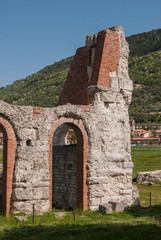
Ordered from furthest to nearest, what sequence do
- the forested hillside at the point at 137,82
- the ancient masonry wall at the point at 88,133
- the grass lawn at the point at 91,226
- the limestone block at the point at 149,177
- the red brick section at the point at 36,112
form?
1. the forested hillside at the point at 137,82
2. the limestone block at the point at 149,177
3. the red brick section at the point at 36,112
4. the ancient masonry wall at the point at 88,133
5. the grass lawn at the point at 91,226

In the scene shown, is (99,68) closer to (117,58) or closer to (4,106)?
(117,58)

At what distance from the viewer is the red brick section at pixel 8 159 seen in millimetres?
11500

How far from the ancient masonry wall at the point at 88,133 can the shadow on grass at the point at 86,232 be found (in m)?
1.98

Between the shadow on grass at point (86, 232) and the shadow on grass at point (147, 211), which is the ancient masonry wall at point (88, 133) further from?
the shadow on grass at point (86, 232)

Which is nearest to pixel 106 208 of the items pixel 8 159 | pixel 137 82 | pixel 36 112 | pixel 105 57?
pixel 8 159

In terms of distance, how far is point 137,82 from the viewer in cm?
8862

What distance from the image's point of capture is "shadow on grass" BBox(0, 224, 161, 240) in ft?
29.3

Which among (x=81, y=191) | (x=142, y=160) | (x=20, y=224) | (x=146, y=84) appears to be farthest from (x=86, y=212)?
(x=146, y=84)

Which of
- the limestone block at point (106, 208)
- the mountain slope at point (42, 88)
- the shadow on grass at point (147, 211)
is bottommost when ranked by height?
the shadow on grass at point (147, 211)

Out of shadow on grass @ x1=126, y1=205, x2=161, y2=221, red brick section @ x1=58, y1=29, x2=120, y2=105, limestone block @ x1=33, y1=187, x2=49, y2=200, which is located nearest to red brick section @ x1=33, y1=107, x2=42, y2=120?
limestone block @ x1=33, y1=187, x2=49, y2=200

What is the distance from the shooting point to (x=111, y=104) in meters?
14.2

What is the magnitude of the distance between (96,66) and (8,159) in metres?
5.29

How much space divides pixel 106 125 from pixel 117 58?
9.52 ft

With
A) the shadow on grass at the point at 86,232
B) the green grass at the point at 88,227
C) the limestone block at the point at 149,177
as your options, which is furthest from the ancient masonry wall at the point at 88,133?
the limestone block at the point at 149,177
